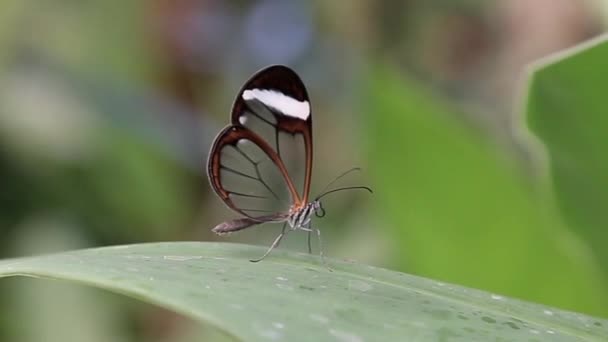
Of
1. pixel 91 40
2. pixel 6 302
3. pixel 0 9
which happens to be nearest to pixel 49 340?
pixel 6 302

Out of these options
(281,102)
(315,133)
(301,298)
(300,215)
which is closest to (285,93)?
(281,102)

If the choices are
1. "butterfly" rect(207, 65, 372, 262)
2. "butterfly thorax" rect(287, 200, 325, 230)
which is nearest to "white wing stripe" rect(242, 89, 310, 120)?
"butterfly" rect(207, 65, 372, 262)

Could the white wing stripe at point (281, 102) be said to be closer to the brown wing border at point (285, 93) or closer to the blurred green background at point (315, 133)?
the brown wing border at point (285, 93)

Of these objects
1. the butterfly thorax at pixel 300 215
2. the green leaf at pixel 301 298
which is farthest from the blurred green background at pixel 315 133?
the green leaf at pixel 301 298

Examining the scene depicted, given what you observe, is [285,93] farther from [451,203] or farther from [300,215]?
[451,203]

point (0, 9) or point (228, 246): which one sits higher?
point (0, 9)

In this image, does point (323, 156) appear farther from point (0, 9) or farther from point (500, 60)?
point (0, 9)
